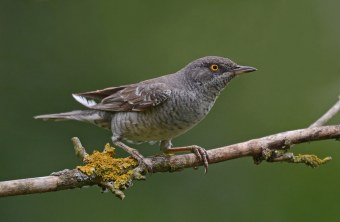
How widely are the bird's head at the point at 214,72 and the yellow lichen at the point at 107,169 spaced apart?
1124 mm

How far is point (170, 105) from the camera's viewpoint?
5.34m

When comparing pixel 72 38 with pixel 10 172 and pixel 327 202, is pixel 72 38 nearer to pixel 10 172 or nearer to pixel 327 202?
pixel 10 172

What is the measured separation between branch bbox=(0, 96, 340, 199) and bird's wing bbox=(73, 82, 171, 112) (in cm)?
60

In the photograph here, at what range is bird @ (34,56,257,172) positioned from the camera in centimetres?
527

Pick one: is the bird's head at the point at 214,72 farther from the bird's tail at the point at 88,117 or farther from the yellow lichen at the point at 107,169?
the yellow lichen at the point at 107,169

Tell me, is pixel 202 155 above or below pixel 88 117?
below

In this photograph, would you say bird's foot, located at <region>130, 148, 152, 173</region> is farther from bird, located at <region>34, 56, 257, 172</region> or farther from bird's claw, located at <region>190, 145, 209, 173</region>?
bird's claw, located at <region>190, 145, 209, 173</region>

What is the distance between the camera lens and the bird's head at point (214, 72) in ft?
17.6

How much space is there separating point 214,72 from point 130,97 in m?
0.79

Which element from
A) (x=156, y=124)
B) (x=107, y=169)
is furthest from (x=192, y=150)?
(x=107, y=169)

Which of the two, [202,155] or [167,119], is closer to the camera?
[202,155]

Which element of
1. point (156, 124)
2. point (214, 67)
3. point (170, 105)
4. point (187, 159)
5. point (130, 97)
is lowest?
point (187, 159)

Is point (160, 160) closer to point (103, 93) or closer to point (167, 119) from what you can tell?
point (167, 119)

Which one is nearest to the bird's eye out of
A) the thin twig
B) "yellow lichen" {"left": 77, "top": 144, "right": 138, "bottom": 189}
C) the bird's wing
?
the bird's wing
